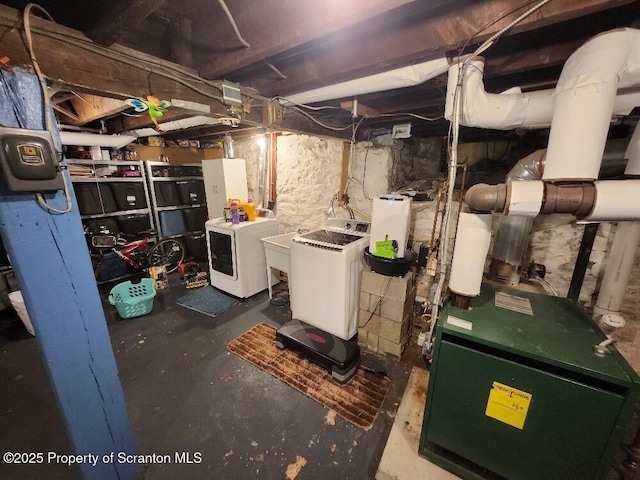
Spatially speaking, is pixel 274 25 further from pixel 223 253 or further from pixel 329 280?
pixel 223 253

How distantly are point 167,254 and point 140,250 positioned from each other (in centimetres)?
43

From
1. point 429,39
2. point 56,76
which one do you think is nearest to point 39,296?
point 56,76

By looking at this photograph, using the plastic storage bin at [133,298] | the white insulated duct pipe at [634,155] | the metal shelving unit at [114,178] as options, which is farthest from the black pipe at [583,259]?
the metal shelving unit at [114,178]

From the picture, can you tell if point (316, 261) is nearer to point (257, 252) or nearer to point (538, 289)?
point (257, 252)

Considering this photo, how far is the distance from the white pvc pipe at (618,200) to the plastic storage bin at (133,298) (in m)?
3.73

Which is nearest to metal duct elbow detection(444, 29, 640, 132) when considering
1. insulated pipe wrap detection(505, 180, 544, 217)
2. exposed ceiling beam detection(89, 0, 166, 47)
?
insulated pipe wrap detection(505, 180, 544, 217)

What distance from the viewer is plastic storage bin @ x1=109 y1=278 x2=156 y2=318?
2.78 meters

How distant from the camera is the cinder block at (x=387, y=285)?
7.02 ft

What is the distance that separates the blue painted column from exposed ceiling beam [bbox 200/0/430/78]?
0.73m

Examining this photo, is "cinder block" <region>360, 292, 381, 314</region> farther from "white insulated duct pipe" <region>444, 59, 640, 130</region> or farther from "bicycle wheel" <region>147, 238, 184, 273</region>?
"bicycle wheel" <region>147, 238, 184, 273</region>

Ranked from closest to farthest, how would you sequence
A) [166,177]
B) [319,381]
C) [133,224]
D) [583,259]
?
[583,259] < [319,381] < [133,224] < [166,177]

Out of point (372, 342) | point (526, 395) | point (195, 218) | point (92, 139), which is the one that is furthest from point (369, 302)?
point (92, 139)

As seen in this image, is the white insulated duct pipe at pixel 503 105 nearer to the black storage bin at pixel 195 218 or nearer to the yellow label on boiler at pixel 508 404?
the yellow label on boiler at pixel 508 404

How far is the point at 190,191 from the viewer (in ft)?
14.3
